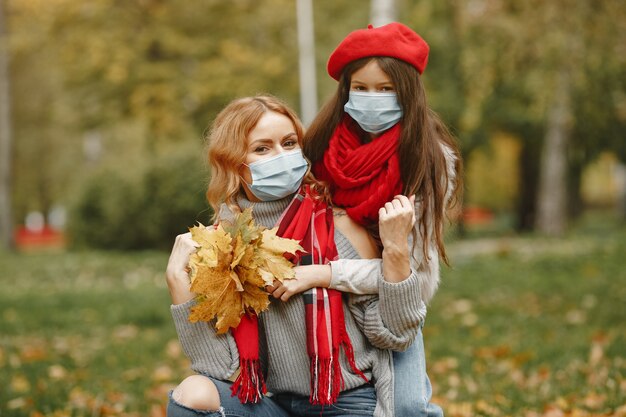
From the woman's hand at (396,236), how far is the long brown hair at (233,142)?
366mm

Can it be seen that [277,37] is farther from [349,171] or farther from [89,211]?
[349,171]

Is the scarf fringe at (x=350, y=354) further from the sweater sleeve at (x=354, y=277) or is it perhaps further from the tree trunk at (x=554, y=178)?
the tree trunk at (x=554, y=178)

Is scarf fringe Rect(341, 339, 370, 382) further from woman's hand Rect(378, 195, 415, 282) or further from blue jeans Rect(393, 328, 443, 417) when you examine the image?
woman's hand Rect(378, 195, 415, 282)

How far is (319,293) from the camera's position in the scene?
2955mm

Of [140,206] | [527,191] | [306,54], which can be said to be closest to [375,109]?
[140,206]

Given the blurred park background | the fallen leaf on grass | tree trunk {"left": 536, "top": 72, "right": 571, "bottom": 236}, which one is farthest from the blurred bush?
the fallen leaf on grass

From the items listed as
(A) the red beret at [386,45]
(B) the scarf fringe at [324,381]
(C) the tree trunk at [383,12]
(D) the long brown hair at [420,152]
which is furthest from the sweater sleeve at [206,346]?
(C) the tree trunk at [383,12]

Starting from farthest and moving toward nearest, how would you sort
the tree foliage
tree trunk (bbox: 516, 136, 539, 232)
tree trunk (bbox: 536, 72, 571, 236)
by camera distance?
tree trunk (bbox: 516, 136, 539, 232)
the tree foliage
tree trunk (bbox: 536, 72, 571, 236)

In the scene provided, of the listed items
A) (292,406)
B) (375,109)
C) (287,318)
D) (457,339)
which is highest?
(375,109)

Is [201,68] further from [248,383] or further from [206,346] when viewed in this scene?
[248,383]

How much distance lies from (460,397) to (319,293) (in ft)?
7.76

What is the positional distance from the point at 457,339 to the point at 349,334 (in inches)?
170

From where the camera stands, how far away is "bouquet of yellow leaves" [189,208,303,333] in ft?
9.43

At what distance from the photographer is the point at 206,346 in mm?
Answer: 3012
